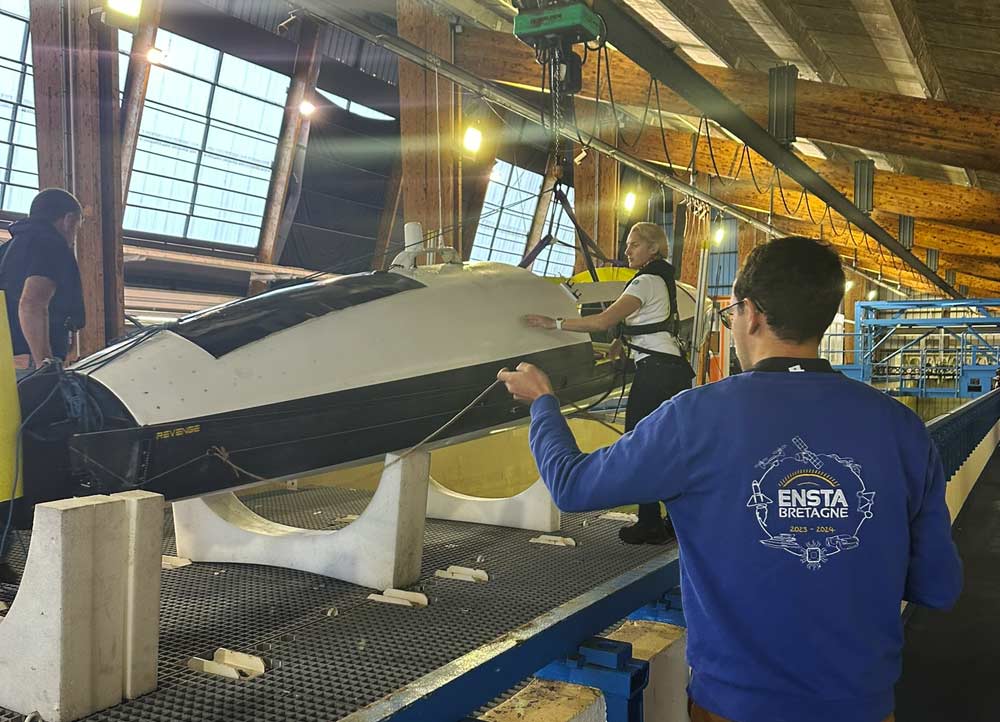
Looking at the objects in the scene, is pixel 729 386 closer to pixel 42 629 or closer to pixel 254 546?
pixel 42 629

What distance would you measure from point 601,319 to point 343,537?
57.6 inches

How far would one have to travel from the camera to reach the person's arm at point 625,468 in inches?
62.0

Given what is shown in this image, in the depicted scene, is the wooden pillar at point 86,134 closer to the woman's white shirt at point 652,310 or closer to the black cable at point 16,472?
the black cable at point 16,472

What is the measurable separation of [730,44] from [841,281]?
746 centimetres

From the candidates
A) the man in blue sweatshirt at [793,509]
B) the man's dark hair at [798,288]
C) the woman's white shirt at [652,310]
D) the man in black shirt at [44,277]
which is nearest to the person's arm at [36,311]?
the man in black shirt at [44,277]

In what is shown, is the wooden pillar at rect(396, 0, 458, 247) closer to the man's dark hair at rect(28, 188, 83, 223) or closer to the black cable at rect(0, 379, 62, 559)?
the man's dark hair at rect(28, 188, 83, 223)

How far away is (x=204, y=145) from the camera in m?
12.1

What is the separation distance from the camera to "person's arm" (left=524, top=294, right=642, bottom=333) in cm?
358

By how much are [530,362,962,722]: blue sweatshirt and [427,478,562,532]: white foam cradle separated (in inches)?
75.4

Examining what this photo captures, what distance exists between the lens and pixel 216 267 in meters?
12.8

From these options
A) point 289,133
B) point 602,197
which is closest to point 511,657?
point 602,197

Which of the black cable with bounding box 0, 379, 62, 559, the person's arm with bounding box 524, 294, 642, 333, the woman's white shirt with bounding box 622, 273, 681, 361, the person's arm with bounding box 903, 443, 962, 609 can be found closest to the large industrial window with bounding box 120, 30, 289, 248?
the person's arm with bounding box 524, 294, 642, 333

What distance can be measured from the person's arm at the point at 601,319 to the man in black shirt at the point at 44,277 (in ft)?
6.42

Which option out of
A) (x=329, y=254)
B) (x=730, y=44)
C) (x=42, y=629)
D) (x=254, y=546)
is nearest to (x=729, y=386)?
(x=42, y=629)
